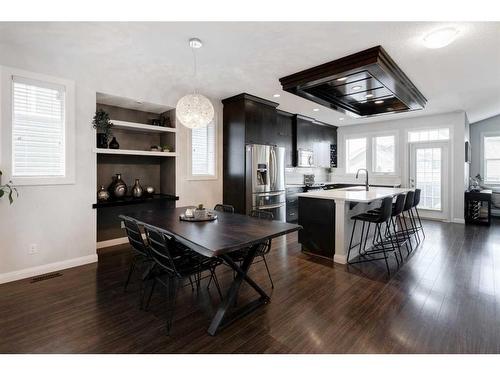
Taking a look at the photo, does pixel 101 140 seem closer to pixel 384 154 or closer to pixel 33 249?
pixel 33 249

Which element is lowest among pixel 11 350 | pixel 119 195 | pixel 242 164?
pixel 11 350

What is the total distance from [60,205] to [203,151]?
247 cm

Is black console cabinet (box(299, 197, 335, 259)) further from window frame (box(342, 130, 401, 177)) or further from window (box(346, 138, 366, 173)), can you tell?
window (box(346, 138, 366, 173))

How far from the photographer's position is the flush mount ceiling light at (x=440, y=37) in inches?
98.3

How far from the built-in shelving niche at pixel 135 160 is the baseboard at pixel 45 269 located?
719 millimetres

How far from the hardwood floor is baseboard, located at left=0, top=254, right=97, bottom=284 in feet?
0.42

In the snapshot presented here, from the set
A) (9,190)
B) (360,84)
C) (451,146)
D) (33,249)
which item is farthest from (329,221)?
(451,146)

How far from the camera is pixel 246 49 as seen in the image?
2.92 meters

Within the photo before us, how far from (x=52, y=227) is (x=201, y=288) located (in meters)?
2.10

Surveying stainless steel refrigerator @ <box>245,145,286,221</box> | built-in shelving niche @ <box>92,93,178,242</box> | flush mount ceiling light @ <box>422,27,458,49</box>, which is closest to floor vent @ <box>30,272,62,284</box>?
built-in shelving niche @ <box>92,93,178,242</box>

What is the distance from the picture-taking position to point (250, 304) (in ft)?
7.64

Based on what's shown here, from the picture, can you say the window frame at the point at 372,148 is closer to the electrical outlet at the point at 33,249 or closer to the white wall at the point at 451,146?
the white wall at the point at 451,146
